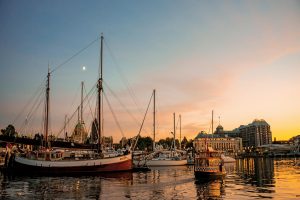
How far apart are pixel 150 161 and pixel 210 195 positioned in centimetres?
7520

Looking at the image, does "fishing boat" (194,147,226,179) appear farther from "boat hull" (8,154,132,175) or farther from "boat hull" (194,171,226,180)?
"boat hull" (8,154,132,175)

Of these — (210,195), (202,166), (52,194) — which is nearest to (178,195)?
(210,195)

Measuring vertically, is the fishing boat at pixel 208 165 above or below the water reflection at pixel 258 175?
above

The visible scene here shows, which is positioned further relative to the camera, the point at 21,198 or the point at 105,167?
the point at 105,167

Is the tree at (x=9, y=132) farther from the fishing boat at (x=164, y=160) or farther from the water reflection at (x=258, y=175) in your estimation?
the water reflection at (x=258, y=175)

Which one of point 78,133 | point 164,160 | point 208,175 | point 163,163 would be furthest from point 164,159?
point 208,175

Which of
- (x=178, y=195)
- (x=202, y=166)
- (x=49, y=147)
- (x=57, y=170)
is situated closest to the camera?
(x=178, y=195)

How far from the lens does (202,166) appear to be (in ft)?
185

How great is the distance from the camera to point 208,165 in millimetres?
55750

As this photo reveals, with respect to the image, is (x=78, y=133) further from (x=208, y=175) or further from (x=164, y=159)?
(x=208, y=175)

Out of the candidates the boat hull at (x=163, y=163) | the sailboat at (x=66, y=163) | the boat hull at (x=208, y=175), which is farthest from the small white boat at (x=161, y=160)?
the boat hull at (x=208, y=175)

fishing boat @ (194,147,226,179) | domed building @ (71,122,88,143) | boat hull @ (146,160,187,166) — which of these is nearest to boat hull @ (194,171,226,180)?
fishing boat @ (194,147,226,179)

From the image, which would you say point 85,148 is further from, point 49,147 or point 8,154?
point 8,154

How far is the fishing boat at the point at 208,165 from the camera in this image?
5522 centimetres
